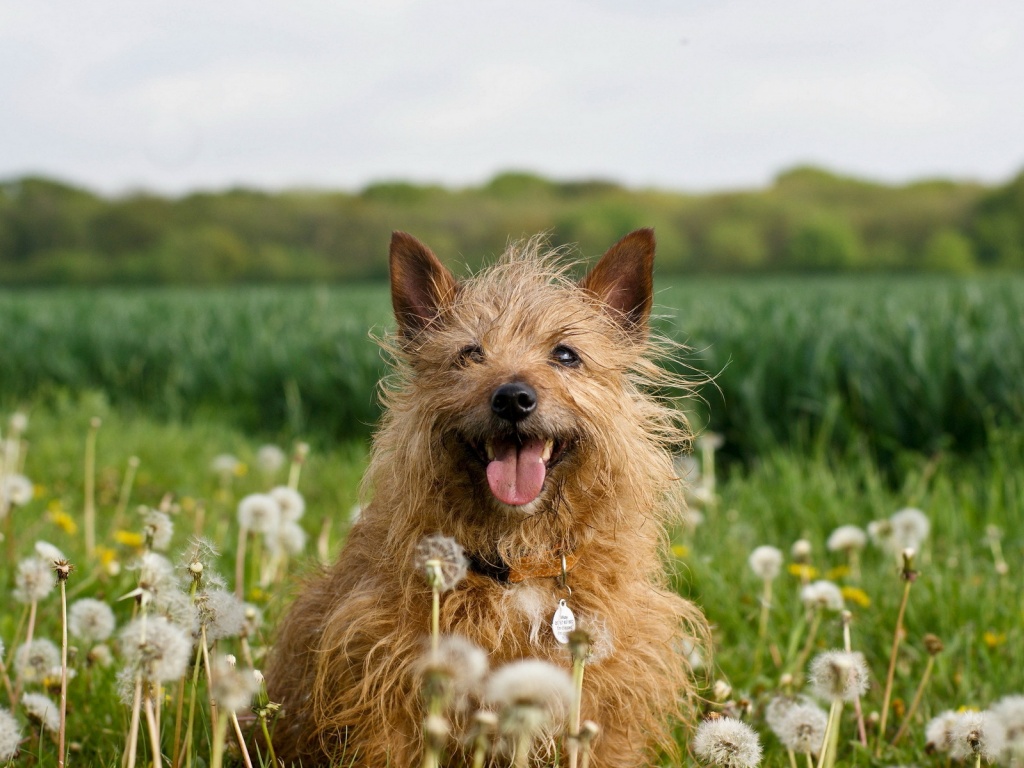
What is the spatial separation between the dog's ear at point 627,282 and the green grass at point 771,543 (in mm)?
857

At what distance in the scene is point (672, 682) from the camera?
2.96 m

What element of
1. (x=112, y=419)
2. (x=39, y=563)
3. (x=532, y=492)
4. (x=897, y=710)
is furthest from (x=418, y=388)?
(x=112, y=419)

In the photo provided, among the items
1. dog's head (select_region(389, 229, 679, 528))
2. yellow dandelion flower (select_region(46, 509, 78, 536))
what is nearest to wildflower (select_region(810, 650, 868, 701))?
dog's head (select_region(389, 229, 679, 528))

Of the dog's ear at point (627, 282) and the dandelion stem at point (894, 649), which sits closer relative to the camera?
the dandelion stem at point (894, 649)

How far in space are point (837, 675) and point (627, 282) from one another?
60.2 inches

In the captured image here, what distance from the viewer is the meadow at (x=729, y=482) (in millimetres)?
3645

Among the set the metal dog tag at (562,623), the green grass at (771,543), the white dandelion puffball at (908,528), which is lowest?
the green grass at (771,543)

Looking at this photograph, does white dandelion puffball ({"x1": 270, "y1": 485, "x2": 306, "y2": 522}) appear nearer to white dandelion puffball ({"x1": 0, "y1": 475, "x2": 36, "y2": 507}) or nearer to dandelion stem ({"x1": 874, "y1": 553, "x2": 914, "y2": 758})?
white dandelion puffball ({"x1": 0, "y1": 475, "x2": 36, "y2": 507})

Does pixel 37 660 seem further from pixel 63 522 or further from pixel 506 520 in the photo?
pixel 63 522

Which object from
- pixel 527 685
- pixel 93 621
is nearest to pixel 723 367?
pixel 93 621

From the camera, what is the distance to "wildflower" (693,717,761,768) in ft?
7.89

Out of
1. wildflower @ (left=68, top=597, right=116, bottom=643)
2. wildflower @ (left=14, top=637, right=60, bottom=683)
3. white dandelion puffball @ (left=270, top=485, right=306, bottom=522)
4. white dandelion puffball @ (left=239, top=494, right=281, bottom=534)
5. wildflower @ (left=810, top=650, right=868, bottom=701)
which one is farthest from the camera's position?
white dandelion puffball @ (left=270, top=485, right=306, bottom=522)

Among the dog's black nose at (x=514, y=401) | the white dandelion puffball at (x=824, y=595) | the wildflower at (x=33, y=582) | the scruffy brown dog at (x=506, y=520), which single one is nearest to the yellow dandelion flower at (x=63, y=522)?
the wildflower at (x=33, y=582)

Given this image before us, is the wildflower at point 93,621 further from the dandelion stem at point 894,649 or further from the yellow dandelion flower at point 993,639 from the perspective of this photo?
the yellow dandelion flower at point 993,639
